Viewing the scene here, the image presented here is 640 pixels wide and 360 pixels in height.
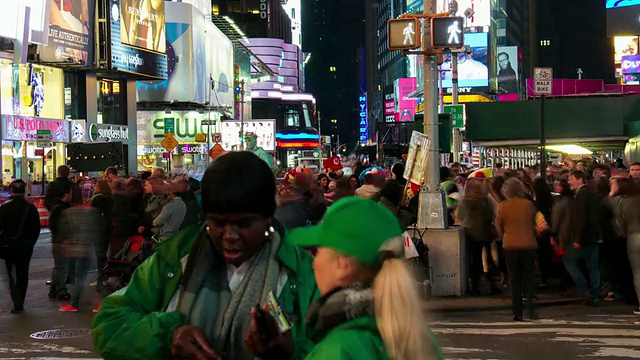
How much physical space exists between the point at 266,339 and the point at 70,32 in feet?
159

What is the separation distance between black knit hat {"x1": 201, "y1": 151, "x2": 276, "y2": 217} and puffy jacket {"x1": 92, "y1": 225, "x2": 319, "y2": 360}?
19 cm

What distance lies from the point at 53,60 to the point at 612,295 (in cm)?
3828

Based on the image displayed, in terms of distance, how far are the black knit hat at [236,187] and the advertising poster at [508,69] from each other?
356 feet

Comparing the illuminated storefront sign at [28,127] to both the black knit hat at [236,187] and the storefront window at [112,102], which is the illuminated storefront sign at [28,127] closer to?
the storefront window at [112,102]

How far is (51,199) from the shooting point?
14.1 meters

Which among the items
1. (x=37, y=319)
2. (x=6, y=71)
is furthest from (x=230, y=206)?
(x=6, y=71)

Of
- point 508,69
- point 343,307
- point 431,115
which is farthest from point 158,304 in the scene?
point 508,69

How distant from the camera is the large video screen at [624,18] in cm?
5209

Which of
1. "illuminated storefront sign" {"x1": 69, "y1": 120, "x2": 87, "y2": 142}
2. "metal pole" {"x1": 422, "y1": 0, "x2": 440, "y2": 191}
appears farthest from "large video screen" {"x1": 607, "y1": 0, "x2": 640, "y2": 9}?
"metal pole" {"x1": 422, "y1": 0, "x2": 440, "y2": 191}

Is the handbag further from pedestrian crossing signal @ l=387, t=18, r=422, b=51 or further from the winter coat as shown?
the winter coat

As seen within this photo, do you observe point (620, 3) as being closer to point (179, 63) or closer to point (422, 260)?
point (179, 63)

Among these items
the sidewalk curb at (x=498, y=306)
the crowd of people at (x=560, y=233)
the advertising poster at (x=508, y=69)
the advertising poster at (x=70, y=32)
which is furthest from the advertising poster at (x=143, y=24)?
the advertising poster at (x=508, y=69)

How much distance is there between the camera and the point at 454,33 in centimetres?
1448

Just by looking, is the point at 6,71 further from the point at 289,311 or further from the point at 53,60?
the point at 289,311
